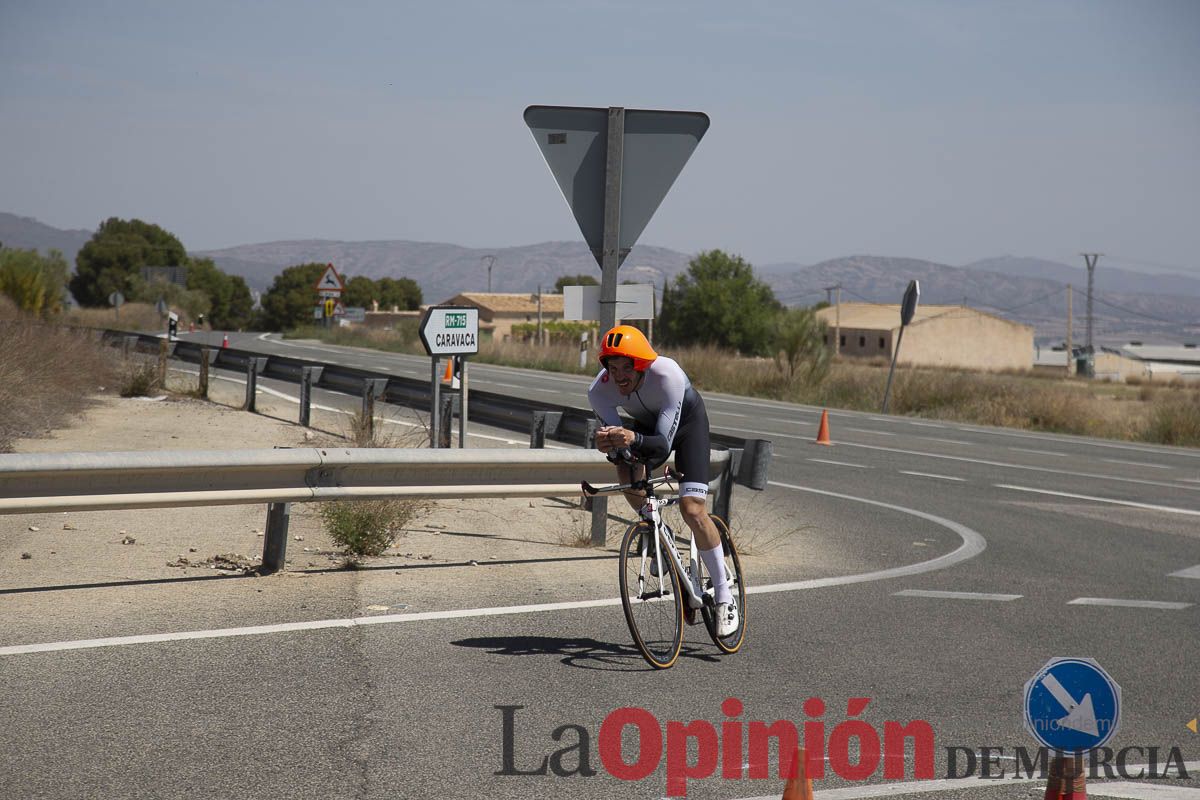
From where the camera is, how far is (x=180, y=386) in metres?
24.8

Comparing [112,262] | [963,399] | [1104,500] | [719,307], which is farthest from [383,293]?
[1104,500]

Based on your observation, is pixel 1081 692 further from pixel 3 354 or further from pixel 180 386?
pixel 180 386

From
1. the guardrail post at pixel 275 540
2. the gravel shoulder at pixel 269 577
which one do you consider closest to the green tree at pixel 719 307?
the gravel shoulder at pixel 269 577

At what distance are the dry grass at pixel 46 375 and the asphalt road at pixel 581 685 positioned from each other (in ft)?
25.2

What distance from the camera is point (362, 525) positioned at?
29.8 ft

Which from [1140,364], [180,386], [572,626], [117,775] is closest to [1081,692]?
[117,775]

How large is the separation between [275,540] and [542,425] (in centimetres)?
388

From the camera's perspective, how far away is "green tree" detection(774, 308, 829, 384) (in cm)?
3538

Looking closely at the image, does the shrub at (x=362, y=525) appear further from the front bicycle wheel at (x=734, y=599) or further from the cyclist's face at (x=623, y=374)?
the cyclist's face at (x=623, y=374)

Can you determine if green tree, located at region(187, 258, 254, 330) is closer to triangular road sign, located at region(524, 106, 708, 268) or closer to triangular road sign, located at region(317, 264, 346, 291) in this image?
triangular road sign, located at region(317, 264, 346, 291)

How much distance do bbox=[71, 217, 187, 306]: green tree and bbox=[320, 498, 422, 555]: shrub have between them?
110 meters

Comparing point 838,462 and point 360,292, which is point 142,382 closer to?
point 838,462

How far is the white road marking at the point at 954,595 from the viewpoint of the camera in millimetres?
8867

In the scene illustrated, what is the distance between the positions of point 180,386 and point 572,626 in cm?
1904
